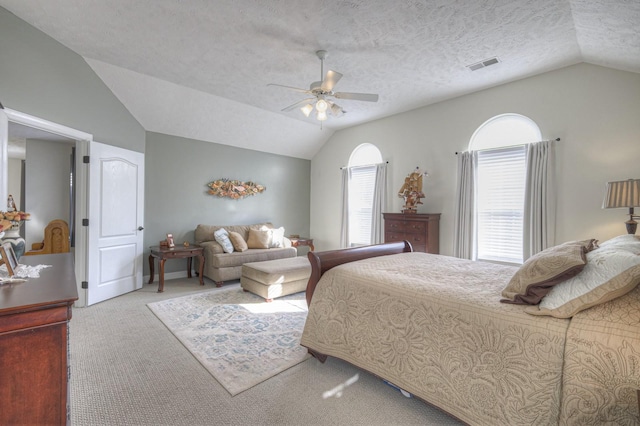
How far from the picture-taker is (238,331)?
10.2 feet

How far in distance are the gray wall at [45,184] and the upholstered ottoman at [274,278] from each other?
3996 millimetres

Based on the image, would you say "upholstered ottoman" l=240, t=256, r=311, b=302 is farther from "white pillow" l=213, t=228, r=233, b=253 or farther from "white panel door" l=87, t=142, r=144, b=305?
"white panel door" l=87, t=142, r=144, b=305

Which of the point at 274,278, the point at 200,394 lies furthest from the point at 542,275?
the point at 274,278

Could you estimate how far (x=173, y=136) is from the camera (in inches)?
210

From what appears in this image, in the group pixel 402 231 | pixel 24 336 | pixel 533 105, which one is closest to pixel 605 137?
pixel 533 105

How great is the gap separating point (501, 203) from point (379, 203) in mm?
2076

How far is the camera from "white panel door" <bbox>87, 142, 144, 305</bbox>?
389cm

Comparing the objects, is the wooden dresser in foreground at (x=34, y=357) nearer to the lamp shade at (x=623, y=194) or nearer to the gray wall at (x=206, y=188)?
the lamp shade at (x=623, y=194)

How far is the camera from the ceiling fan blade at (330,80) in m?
2.83

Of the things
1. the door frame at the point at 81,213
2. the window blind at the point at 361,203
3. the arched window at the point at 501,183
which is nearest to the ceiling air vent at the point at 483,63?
the arched window at the point at 501,183

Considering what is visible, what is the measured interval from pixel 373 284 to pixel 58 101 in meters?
4.15

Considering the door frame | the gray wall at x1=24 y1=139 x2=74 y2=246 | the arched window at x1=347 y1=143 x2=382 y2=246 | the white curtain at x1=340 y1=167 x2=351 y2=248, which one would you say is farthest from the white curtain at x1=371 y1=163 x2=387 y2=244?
the gray wall at x1=24 y1=139 x2=74 y2=246

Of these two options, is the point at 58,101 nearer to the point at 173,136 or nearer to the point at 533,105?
the point at 173,136

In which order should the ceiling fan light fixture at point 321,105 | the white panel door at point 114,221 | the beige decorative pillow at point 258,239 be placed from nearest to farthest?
the ceiling fan light fixture at point 321,105 < the white panel door at point 114,221 < the beige decorative pillow at point 258,239
